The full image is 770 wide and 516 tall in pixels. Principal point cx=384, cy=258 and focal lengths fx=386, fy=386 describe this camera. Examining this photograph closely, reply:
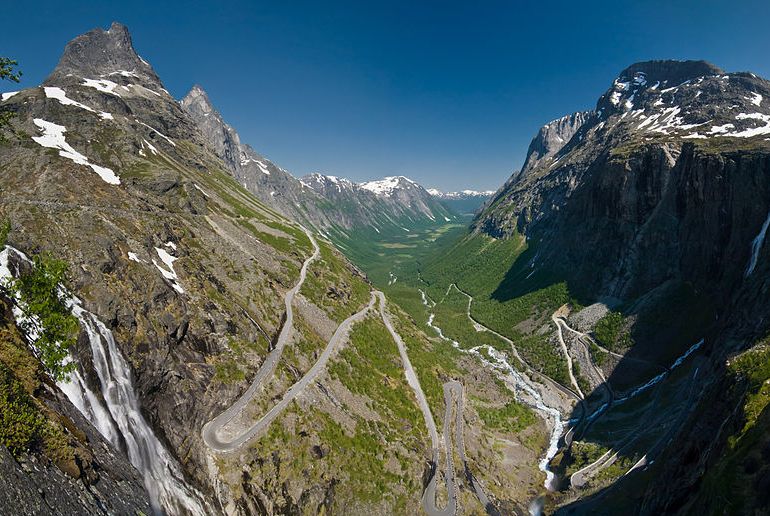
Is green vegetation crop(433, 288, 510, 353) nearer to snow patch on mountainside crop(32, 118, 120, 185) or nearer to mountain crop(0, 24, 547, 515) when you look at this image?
mountain crop(0, 24, 547, 515)

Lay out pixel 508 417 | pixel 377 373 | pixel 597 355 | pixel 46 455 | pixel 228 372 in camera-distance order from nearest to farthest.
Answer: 1. pixel 46 455
2. pixel 228 372
3. pixel 377 373
4. pixel 508 417
5. pixel 597 355

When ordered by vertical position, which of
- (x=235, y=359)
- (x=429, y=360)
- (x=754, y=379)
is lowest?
(x=429, y=360)

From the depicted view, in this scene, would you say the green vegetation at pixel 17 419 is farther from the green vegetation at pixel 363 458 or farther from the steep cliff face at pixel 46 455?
the green vegetation at pixel 363 458

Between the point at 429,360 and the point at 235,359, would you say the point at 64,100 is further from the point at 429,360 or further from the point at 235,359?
the point at 429,360

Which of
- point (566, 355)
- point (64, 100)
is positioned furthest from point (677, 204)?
point (64, 100)

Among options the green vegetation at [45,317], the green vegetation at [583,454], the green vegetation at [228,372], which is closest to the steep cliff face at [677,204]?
the green vegetation at [583,454]

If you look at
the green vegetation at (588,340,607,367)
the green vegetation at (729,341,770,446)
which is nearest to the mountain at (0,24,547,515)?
the green vegetation at (588,340,607,367)
